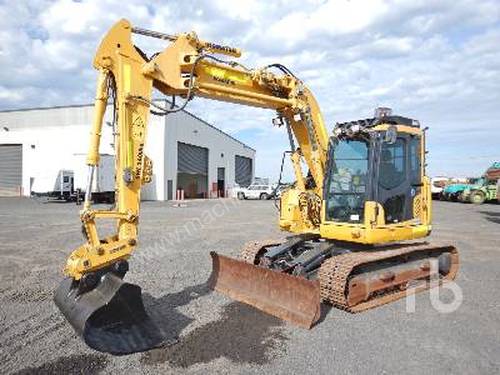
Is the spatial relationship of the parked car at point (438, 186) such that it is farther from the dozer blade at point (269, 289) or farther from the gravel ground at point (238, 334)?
the dozer blade at point (269, 289)

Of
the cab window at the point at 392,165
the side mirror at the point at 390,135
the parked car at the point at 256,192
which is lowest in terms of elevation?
the parked car at the point at 256,192

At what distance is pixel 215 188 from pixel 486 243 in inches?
1475

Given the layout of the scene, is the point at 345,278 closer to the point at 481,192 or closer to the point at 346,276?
the point at 346,276

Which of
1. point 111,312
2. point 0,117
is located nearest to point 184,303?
point 111,312

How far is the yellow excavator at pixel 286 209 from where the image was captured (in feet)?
19.1

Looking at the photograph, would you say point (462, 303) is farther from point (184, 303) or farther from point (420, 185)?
point (184, 303)

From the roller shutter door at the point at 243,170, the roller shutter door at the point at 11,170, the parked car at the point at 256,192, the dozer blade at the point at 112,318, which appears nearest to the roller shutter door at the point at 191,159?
the parked car at the point at 256,192

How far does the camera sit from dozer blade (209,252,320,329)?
257 inches

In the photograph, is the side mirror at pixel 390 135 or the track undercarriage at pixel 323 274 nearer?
the track undercarriage at pixel 323 274

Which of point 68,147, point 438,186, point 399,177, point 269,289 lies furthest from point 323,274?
point 438,186

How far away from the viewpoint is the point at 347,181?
808 cm

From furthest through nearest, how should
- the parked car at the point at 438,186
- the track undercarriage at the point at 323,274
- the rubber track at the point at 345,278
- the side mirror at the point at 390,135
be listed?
the parked car at the point at 438,186, the side mirror at the point at 390,135, the rubber track at the point at 345,278, the track undercarriage at the point at 323,274

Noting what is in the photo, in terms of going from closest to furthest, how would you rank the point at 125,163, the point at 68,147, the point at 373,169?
the point at 125,163 → the point at 373,169 → the point at 68,147

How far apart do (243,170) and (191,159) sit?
16782mm
